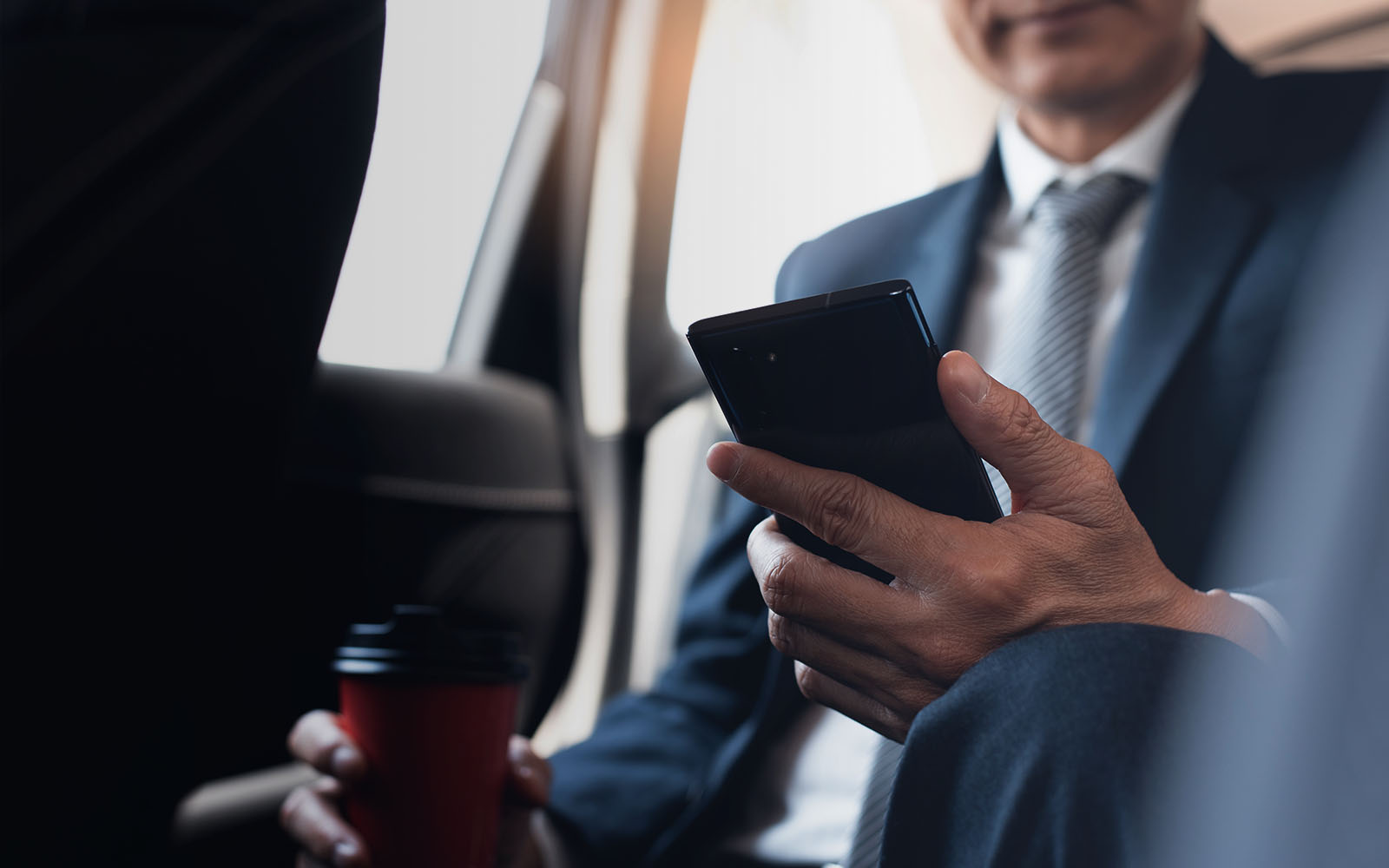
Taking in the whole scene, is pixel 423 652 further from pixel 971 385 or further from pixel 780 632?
pixel 971 385

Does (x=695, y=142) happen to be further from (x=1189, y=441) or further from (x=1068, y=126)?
(x=1189, y=441)

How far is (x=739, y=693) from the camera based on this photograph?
0.89 m

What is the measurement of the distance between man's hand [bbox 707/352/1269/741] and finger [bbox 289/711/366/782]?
29 cm

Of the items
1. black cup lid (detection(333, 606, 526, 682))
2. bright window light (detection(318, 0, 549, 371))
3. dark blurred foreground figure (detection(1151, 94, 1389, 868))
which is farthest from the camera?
bright window light (detection(318, 0, 549, 371))

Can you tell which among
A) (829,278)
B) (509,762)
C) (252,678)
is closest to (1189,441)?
(829,278)

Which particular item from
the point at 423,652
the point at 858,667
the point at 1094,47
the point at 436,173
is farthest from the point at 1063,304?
the point at 436,173

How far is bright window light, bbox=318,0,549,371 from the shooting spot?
112 centimetres

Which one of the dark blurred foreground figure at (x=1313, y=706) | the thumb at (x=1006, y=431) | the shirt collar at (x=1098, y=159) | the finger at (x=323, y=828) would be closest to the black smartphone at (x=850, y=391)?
the thumb at (x=1006, y=431)

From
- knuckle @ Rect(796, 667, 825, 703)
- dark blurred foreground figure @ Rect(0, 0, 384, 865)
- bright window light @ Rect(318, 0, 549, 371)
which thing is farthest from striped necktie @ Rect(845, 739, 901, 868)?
bright window light @ Rect(318, 0, 549, 371)

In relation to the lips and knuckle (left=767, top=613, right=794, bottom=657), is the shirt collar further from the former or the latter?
knuckle (left=767, top=613, right=794, bottom=657)

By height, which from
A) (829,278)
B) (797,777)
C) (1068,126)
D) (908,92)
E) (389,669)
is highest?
(908,92)

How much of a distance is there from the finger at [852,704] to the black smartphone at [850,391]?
107mm

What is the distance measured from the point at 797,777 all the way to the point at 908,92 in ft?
2.91

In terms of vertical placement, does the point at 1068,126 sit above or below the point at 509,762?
above
